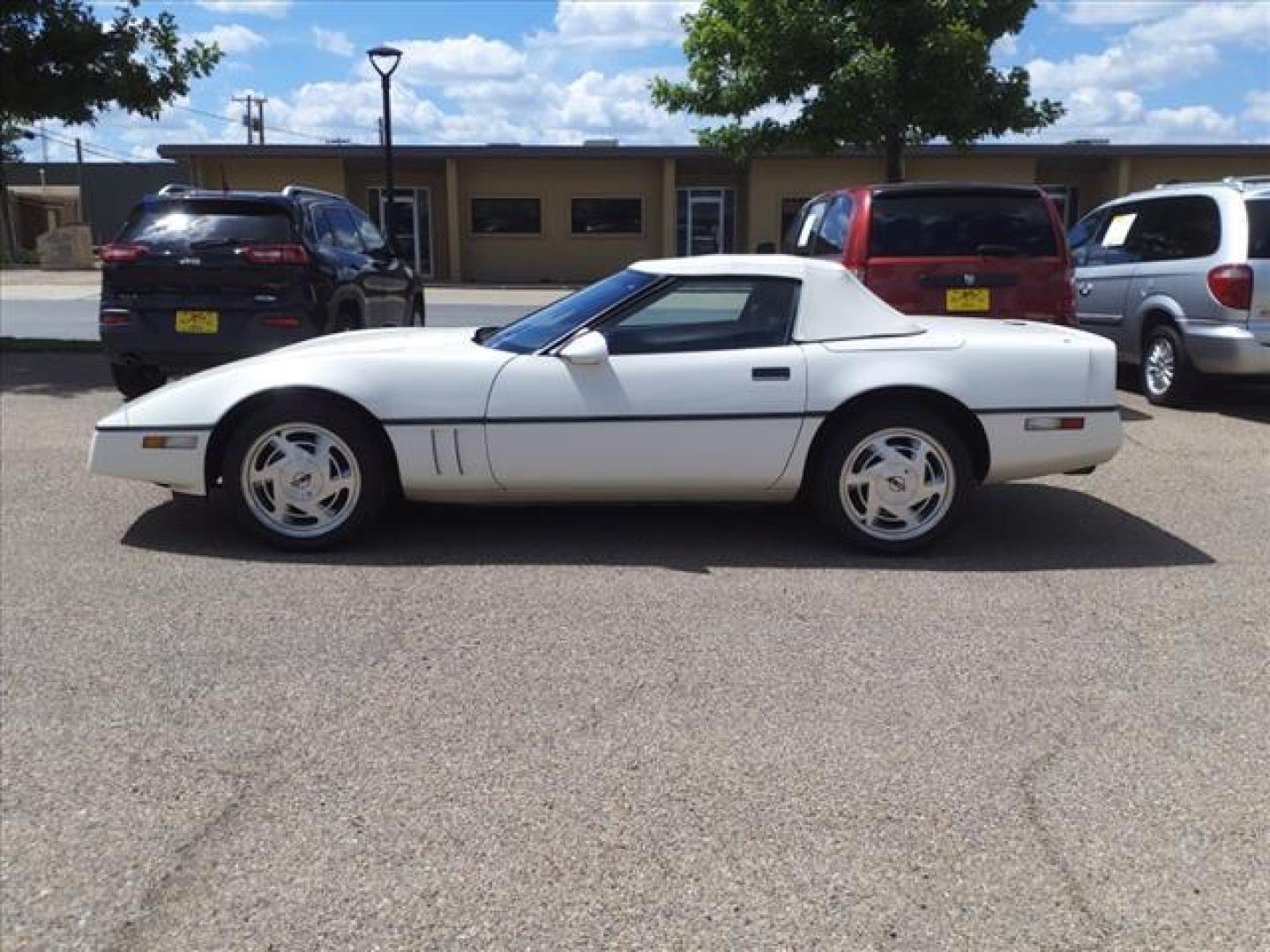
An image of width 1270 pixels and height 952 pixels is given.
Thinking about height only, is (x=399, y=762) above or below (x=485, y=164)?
below

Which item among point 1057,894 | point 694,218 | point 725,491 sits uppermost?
point 694,218

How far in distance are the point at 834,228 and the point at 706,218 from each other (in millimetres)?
23063

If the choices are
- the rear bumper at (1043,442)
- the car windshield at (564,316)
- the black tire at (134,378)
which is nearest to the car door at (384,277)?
the black tire at (134,378)

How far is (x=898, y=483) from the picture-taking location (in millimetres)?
5113

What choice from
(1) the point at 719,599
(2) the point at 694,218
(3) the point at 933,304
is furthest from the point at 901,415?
(2) the point at 694,218

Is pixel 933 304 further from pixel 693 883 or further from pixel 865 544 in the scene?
pixel 693 883

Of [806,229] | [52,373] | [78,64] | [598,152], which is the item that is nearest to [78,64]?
[78,64]

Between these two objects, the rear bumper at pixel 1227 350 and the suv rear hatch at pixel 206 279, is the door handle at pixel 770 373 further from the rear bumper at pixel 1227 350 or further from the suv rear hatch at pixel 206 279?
the rear bumper at pixel 1227 350

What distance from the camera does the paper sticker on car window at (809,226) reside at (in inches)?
352

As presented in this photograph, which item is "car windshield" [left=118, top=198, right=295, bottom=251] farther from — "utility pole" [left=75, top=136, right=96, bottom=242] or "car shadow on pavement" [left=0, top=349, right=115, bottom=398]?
"utility pole" [left=75, top=136, right=96, bottom=242]

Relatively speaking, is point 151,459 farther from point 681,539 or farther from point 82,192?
point 82,192

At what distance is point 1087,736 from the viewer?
3.36 m

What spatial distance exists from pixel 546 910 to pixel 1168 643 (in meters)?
2.68

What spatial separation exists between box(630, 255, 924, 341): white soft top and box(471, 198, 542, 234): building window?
1027 inches
